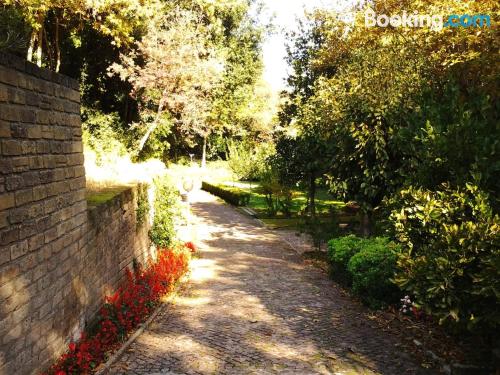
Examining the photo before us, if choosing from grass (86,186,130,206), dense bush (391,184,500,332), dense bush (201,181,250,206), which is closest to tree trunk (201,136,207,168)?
dense bush (201,181,250,206)

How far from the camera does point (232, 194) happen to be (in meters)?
24.9

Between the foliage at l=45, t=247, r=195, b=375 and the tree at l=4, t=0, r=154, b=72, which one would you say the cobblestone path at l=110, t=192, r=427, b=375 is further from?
the tree at l=4, t=0, r=154, b=72

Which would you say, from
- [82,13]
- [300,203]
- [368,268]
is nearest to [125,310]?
[368,268]

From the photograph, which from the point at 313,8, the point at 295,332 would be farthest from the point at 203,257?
the point at 313,8

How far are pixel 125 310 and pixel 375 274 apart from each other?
4.67 metres

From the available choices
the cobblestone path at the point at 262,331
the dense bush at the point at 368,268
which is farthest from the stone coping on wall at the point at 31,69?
the dense bush at the point at 368,268

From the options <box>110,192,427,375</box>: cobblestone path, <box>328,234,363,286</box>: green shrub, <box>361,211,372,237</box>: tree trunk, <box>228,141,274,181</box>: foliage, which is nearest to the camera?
<box>110,192,427,375</box>: cobblestone path

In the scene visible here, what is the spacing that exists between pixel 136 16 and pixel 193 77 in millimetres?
4603

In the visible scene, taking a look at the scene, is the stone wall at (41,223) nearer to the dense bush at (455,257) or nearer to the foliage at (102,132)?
the dense bush at (455,257)

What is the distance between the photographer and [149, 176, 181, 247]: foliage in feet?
38.4

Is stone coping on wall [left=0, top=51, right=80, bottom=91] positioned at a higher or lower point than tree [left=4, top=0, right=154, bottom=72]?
lower

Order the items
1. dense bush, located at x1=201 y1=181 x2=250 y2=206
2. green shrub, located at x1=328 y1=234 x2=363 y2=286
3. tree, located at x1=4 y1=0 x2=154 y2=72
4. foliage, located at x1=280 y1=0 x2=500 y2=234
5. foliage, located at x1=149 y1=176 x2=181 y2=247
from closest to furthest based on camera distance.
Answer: foliage, located at x1=280 y1=0 x2=500 y2=234 < green shrub, located at x1=328 y1=234 x2=363 y2=286 < foliage, located at x1=149 y1=176 x2=181 y2=247 < tree, located at x1=4 y1=0 x2=154 y2=72 < dense bush, located at x1=201 y1=181 x2=250 y2=206

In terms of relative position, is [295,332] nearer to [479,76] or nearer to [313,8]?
[479,76]

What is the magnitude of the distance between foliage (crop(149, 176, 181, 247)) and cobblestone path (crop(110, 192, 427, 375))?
118 cm
